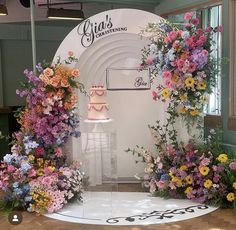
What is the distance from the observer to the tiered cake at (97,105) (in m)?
4.59

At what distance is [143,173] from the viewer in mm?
5320

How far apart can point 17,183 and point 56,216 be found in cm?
57

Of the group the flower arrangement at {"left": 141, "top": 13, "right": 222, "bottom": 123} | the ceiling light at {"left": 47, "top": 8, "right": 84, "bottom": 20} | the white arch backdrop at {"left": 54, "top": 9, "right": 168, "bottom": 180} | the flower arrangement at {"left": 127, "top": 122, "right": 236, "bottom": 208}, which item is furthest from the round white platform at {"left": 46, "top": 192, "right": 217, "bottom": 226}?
the ceiling light at {"left": 47, "top": 8, "right": 84, "bottom": 20}

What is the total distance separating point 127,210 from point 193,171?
0.89 meters

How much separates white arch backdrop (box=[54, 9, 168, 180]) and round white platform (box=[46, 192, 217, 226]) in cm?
64

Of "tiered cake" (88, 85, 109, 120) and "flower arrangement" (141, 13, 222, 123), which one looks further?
"tiered cake" (88, 85, 109, 120)

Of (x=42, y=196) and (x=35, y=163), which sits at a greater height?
(x=35, y=163)

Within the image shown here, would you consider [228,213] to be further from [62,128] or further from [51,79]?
[51,79]

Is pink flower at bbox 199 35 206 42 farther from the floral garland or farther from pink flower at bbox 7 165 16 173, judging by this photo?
pink flower at bbox 7 165 16 173

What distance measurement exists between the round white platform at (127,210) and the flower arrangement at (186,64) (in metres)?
1.07

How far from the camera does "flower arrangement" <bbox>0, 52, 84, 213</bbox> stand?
4.24m

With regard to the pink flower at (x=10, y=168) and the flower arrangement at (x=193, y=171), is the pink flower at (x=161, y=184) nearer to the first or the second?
the flower arrangement at (x=193, y=171)

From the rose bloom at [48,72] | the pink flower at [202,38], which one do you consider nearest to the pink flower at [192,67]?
the pink flower at [202,38]

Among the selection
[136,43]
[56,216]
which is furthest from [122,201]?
[136,43]
